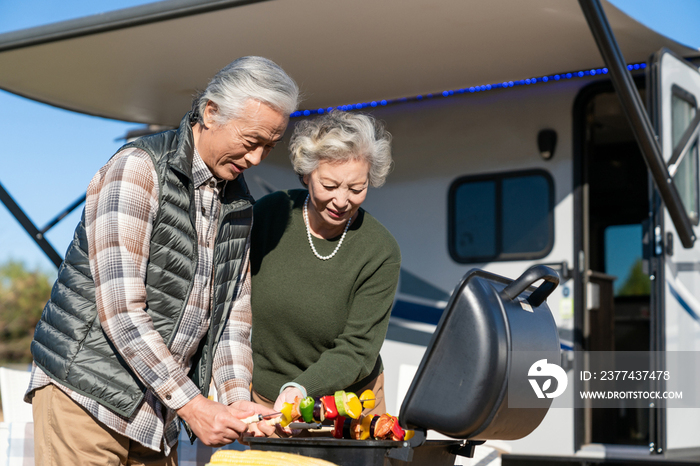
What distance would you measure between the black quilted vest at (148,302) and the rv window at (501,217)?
2.78 m

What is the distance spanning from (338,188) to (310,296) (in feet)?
1.12

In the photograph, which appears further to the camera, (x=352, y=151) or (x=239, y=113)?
(x=352, y=151)

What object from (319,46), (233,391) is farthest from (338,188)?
(319,46)

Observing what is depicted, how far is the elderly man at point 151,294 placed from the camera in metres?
1.64

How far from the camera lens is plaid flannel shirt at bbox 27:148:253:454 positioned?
64.2 inches

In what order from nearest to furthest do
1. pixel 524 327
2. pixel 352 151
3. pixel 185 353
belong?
pixel 524 327 → pixel 185 353 → pixel 352 151

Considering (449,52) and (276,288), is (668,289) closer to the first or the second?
(449,52)

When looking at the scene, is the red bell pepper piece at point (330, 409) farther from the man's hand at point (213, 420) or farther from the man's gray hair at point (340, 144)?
the man's gray hair at point (340, 144)

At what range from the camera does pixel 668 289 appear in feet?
11.4

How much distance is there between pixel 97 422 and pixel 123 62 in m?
2.60

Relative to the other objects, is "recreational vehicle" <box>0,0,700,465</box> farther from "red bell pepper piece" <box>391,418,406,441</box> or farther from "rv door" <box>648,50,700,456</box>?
"red bell pepper piece" <box>391,418,406,441</box>

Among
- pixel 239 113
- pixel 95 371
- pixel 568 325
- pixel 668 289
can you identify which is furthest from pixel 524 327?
pixel 568 325

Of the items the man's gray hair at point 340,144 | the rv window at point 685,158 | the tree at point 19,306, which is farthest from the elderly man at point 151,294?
the tree at point 19,306

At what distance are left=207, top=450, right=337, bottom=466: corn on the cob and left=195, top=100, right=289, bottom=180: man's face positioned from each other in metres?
0.70
